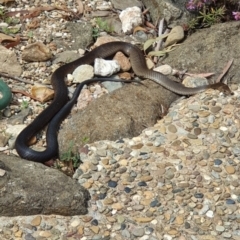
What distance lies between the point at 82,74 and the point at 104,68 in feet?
0.74

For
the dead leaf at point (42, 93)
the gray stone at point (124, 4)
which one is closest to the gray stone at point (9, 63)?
the dead leaf at point (42, 93)

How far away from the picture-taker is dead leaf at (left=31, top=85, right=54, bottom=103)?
604cm

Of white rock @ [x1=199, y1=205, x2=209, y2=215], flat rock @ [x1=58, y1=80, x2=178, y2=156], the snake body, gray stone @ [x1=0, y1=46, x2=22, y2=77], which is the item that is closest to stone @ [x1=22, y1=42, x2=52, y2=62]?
gray stone @ [x1=0, y1=46, x2=22, y2=77]

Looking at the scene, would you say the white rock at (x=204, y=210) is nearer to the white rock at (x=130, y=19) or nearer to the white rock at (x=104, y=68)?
the white rock at (x=104, y=68)

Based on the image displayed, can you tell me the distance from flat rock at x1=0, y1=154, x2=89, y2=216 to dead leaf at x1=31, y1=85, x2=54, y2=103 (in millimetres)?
1285

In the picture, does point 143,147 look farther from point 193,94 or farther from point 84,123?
point 193,94

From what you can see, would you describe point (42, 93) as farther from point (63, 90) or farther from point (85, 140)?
point (85, 140)

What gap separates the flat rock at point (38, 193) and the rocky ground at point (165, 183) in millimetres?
62

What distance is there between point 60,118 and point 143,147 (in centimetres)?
87

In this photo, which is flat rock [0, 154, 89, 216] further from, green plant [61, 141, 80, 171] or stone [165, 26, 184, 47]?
stone [165, 26, 184, 47]

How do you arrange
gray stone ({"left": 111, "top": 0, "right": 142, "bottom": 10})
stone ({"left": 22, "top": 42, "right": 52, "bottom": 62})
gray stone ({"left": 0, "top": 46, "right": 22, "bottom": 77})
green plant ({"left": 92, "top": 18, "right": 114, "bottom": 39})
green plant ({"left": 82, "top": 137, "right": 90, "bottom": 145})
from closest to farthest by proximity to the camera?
green plant ({"left": 82, "top": 137, "right": 90, "bottom": 145})
gray stone ({"left": 0, "top": 46, "right": 22, "bottom": 77})
stone ({"left": 22, "top": 42, "right": 52, "bottom": 62})
green plant ({"left": 92, "top": 18, "right": 114, "bottom": 39})
gray stone ({"left": 111, "top": 0, "right": 142, "bottom": 10})

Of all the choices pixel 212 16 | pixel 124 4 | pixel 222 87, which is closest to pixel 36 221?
pixel 222 87

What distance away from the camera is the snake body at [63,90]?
529cm

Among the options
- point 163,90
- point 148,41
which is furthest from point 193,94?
point 148,41
